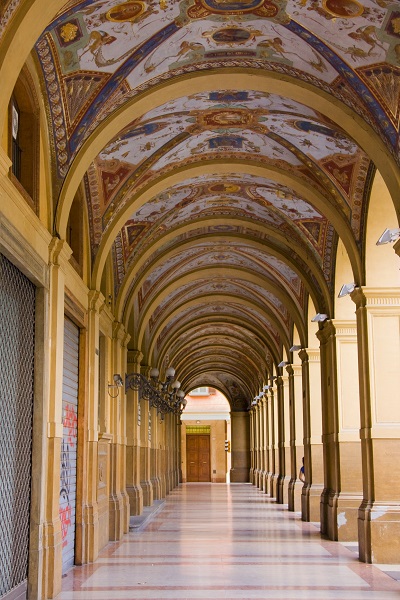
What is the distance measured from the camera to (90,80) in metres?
9.42

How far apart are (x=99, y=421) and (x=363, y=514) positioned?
498 centimetres

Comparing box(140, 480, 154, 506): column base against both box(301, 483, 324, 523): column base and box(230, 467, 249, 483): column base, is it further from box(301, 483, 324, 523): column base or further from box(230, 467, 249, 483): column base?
box(230, 467, 249, 483): column base

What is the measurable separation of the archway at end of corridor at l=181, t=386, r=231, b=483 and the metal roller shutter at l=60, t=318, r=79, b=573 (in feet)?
130

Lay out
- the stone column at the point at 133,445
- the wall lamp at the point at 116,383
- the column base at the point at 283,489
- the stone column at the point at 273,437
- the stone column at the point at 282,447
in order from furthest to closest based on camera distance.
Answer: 1. the stone column at the point at 273,437
2. the stone column at the point at 282,447
3. the column base at the point at 283,489
4. the stone column at the point at 133,445
5. the wall lamp at the point at 116,383

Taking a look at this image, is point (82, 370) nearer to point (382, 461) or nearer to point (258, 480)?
point (382, 461)

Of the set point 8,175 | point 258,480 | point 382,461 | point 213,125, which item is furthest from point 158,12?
point 258,480

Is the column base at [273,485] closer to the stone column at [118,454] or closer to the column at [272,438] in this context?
the column at [272,438]

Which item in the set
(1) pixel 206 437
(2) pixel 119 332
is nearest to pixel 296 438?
(2) pixel 119 332

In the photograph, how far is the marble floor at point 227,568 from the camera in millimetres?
9078

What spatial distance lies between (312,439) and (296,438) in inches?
149

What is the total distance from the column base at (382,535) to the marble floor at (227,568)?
0.30 m

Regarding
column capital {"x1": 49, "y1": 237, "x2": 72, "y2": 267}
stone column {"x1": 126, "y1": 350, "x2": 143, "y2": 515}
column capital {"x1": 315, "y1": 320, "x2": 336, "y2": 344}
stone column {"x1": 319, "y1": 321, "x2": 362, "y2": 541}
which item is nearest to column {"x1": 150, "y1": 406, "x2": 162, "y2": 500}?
stone column {"x1": 126, "y1": 350, "x2": 143, "y2": 515}

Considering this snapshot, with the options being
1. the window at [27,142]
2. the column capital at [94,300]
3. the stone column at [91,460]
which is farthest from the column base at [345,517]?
the window at [27,142]

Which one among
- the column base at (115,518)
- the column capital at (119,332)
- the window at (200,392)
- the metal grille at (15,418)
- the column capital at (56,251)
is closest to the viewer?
the metal grille at (15,418)
